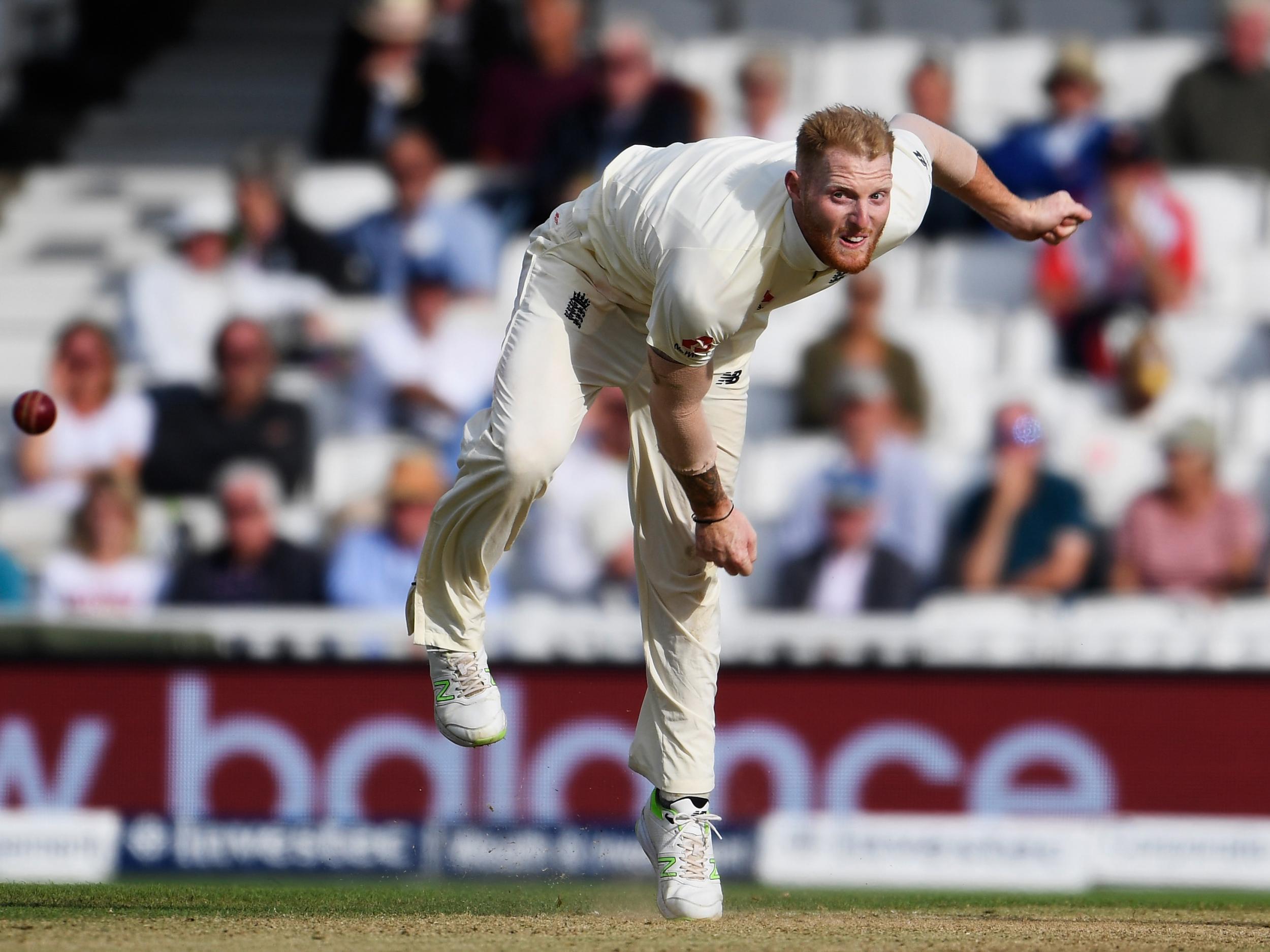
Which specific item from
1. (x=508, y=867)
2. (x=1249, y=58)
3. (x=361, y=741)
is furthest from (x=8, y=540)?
(x=1249, y=58)

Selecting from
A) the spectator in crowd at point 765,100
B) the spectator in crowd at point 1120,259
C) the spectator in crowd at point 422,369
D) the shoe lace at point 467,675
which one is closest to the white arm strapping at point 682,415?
the shoe lace at point 467,675

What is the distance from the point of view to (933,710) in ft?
25.2

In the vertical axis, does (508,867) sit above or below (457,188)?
below

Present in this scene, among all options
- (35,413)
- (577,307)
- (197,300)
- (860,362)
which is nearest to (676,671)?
(577,307)

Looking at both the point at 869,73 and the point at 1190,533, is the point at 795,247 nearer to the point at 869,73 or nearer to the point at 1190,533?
the point at 1190,533

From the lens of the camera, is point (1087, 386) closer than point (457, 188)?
Yes

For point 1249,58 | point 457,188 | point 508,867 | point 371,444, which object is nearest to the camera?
point 508,867

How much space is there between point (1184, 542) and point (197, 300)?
5201 millimetres

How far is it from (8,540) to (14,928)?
4.84m

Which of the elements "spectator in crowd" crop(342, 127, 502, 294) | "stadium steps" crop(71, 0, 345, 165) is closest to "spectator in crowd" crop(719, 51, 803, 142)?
"spectator in crowd" crop(342, 127, 502, 294)

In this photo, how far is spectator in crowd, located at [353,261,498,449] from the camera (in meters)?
9.60

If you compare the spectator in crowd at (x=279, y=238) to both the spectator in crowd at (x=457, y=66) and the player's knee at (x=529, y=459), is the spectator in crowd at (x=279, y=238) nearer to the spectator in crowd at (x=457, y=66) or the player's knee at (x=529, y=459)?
the spectator in crowd at (x=457, y=66)

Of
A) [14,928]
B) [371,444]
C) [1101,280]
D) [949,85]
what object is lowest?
[14,928]

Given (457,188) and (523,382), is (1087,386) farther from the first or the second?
(523,382)
